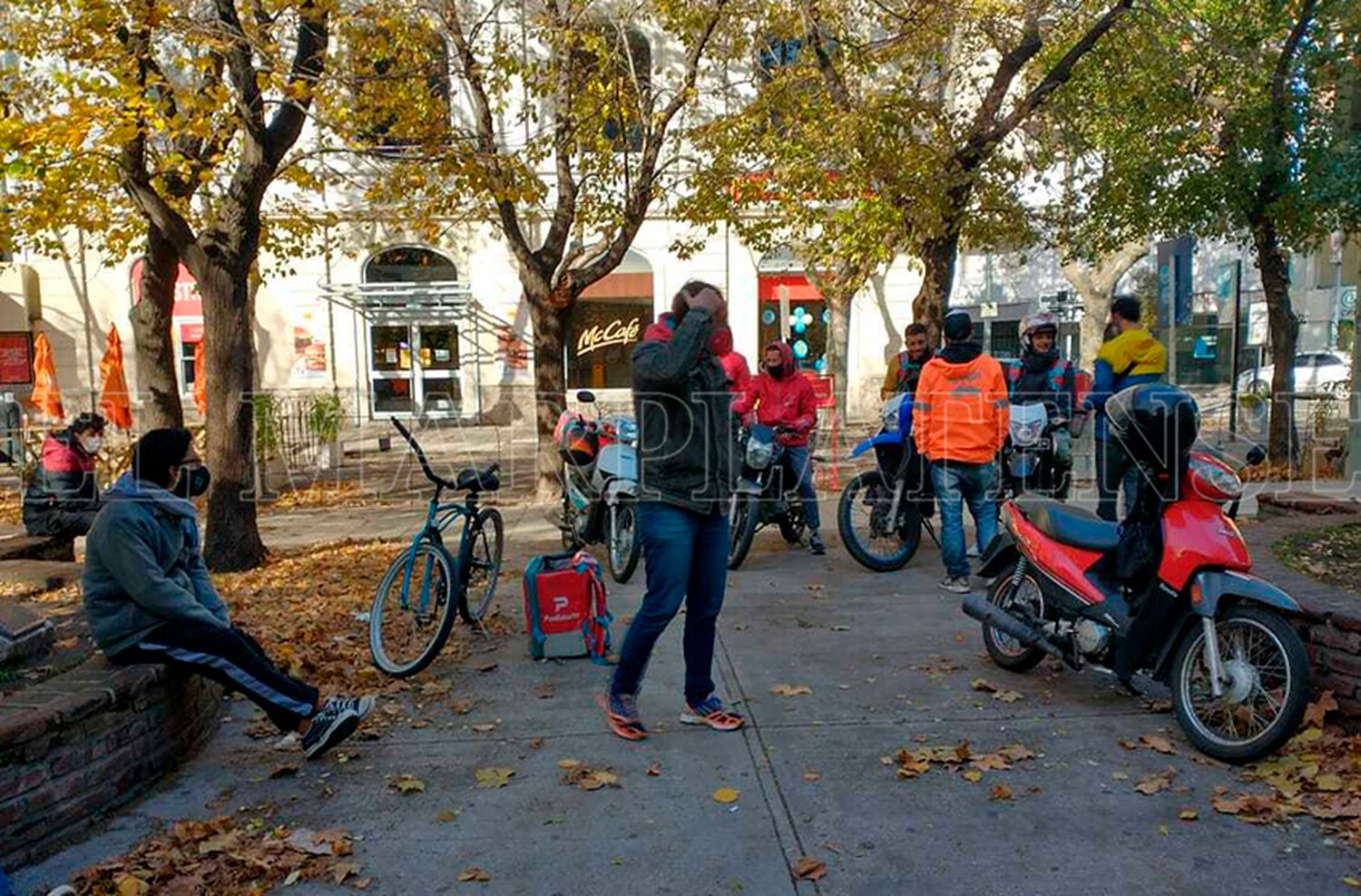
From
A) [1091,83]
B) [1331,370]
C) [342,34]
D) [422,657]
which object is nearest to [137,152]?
[342,34]

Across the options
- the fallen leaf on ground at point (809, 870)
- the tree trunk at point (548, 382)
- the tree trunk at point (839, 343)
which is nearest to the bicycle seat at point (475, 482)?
the fallen leaf on ground at point (809, 870)

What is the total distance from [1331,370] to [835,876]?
25142 millimetres

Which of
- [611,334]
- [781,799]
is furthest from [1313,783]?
[611,334]

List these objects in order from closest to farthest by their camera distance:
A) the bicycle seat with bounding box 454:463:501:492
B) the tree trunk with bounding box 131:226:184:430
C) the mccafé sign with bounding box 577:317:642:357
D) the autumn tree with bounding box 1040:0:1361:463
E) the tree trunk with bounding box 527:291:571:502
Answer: the bicycle seat with bounding box 454:463:501:492
the autumn tree with bounding box 1040:0:1361:463
the tree trunk with bounding box 131:226:184:430
the tree trunk with bounding box 527:291:571:502
the mccafé sign with bounding box 577:317:642:357

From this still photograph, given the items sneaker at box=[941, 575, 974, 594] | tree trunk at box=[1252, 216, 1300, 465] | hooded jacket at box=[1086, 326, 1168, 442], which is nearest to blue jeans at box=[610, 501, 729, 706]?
sneaker at box=[941, 575, 974, 594]

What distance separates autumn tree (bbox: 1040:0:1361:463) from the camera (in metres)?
10.9

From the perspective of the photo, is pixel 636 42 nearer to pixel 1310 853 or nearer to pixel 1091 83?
pixel 1091 83

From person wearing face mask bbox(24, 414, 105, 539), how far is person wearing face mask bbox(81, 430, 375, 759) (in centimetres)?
437

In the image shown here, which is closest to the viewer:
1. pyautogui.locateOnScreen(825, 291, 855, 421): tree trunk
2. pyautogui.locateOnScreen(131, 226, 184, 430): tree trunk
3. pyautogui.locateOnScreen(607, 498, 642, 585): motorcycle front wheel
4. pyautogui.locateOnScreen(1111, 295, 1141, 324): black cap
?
pyautogui.locateOnScreen(607, 498, 642, 585): motorcycle front wheel

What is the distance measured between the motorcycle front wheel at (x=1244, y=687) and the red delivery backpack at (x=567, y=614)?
280 cm

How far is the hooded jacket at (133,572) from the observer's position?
Answer: 13.8 ft

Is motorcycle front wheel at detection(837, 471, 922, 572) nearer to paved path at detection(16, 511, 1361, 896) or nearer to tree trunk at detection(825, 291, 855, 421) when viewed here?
paved path at detection(16, 511, 1361, 896)

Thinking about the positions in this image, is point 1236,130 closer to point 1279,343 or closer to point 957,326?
point 1279,343

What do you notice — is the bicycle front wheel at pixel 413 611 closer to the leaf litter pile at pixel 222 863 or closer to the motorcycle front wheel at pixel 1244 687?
the leaf litter pile at pixel 222 863
